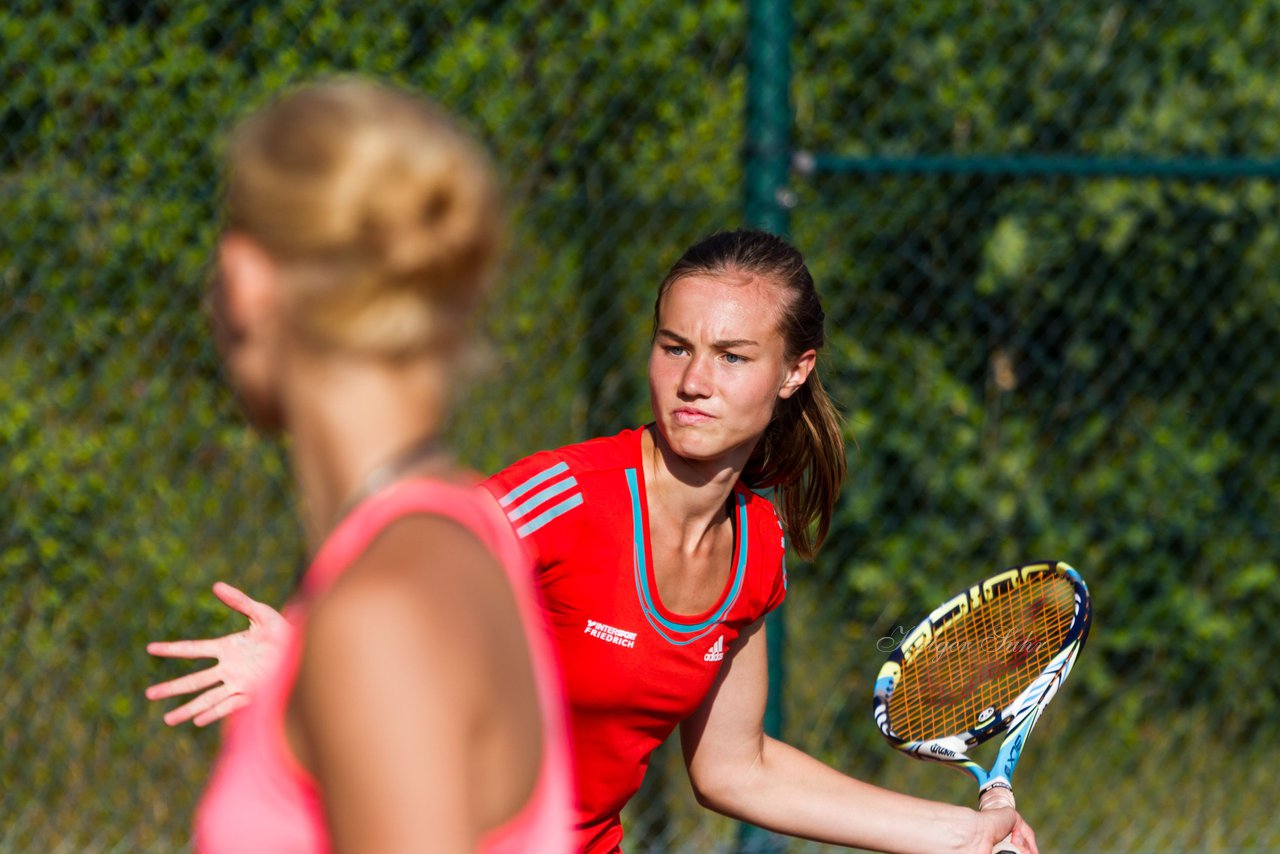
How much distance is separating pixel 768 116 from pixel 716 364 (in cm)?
191

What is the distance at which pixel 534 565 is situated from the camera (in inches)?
94.2

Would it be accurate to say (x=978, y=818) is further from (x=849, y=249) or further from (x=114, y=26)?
(x=114, y=26)

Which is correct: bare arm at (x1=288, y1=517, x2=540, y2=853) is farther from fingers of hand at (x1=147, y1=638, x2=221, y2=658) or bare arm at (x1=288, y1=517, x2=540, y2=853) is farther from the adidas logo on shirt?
the adidas logo on shirt

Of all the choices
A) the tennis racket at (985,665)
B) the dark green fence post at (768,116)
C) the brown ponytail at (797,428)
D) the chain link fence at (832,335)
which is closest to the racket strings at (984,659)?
the tennis racket at (985,665)

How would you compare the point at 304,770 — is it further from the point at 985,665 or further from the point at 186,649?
the point at 985,665

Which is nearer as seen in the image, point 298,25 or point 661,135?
point 298,25

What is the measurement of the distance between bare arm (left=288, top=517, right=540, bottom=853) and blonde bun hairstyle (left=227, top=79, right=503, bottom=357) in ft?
0.58

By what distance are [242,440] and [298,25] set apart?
118 centimetres

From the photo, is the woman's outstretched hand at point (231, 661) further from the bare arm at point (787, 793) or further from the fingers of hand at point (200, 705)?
the bare arm at point (787, 793)

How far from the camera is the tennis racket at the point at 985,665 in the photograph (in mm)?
2834

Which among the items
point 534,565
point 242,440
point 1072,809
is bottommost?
point 1072,809

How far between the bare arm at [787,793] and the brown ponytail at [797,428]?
0.81 ft

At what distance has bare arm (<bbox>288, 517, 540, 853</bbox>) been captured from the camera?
1112 mm

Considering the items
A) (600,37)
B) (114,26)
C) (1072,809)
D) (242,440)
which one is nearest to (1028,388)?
(1072,809)
